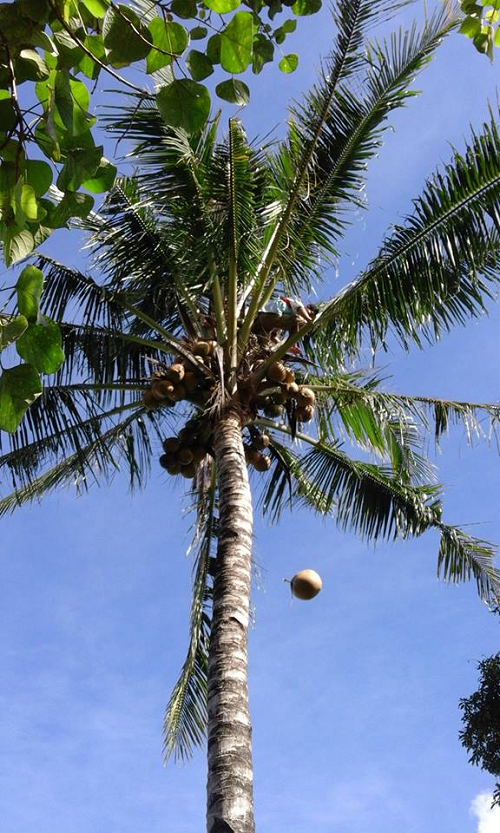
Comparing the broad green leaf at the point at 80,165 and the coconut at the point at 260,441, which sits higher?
the coconut at the point at 260,441

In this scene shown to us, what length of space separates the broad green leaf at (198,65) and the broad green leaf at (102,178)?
0.24 meters

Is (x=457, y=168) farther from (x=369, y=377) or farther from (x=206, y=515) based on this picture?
(x=206, y=515)

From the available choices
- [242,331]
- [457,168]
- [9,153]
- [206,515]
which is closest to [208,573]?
[206,515]

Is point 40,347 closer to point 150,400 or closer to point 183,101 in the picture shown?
point 183,101

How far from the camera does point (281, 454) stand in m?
7.91

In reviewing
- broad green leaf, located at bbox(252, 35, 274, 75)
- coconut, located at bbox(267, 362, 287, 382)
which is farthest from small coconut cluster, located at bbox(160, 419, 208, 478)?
broad green leaf, located at bbox(252, 35, 274, 75)

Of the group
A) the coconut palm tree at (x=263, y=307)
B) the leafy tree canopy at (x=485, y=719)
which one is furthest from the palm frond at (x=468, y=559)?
the leafy tree canopy at (x=485, y=719)

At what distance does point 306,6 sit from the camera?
2.05m

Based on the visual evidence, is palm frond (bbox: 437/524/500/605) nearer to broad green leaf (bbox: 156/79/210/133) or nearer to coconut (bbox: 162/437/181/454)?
coconut (bbox: 162/437/181/454)

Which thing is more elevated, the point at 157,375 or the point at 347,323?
the point at 347,323

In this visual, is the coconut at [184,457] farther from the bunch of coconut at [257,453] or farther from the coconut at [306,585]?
the coconut at [306,585]

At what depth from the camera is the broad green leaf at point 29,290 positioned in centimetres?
148

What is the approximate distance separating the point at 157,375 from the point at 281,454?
A: 209 cm

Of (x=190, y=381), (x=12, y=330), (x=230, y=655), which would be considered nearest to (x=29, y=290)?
(x=12, y=330)
